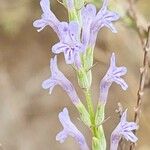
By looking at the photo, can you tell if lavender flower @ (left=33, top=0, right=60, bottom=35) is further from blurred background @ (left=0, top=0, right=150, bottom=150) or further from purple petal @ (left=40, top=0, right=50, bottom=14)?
blurred background @ (left=0, top=0, right=150, bottom=150)

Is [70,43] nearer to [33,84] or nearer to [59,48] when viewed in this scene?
[59,48]

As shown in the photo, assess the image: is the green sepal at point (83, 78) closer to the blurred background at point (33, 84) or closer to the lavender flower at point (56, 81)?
the lavender flower at point (56, 81)

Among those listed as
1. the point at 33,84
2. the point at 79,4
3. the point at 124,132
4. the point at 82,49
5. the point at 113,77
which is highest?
the point at 79,4

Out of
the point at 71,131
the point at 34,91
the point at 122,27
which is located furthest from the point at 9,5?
the point at 71,131

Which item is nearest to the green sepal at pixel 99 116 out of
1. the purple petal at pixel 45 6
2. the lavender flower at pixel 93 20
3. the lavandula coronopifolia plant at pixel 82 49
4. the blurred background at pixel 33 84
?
the lavandula coronopifolia plant at pixel 82 49

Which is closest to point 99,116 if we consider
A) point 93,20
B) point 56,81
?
point 56,81

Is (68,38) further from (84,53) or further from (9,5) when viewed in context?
(9,5)
